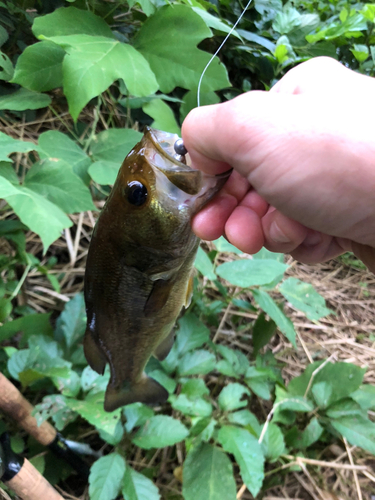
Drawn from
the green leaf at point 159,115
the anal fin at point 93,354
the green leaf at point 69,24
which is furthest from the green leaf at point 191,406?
the green leaf at point 69,24

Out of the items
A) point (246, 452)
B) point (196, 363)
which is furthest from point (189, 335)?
point (246, 452)

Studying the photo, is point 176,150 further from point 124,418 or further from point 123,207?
point 124,418

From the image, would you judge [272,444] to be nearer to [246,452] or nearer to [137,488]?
[246,452]

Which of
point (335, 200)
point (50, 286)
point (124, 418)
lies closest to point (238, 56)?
point (50, 286)

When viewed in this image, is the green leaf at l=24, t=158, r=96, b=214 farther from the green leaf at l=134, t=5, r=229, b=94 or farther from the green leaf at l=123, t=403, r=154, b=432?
the green leaf at l=123, t=403, r=154, b=432

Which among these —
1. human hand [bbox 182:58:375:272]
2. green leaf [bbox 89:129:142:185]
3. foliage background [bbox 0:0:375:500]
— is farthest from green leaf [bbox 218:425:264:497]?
green leaf [bbox 89:129:142:185]
